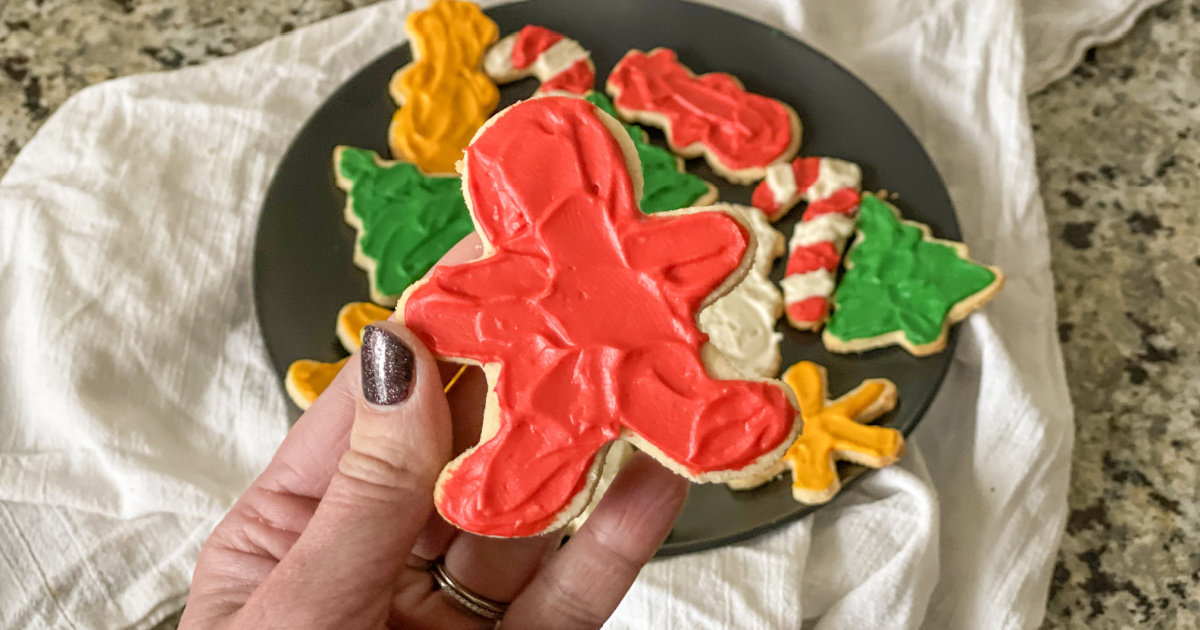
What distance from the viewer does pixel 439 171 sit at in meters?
1.16

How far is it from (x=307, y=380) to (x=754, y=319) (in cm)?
53

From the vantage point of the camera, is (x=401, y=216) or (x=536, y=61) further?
(x=536, y=61)

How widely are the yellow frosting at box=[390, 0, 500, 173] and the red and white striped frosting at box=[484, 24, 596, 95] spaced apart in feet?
→ 0.07

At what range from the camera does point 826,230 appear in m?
1.09

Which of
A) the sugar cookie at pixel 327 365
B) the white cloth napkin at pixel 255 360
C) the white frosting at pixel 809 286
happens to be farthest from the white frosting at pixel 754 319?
the sugar cookie at pixel 327 365

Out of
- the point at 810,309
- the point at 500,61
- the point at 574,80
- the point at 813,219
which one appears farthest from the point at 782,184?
the point at 500,61

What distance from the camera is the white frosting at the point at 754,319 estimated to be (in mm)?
1042

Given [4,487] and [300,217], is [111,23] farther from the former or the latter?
[4,487]

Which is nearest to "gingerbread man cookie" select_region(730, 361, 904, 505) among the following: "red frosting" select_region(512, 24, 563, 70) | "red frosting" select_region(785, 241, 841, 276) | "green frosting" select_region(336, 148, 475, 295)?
"red frosting" select_region(785, 241, 841, 276)

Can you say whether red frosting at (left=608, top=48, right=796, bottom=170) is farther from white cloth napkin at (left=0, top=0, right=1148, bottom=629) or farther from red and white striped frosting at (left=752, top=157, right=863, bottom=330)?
white cloth napkin at (left=0, top=0, right=1148, bottom=629)

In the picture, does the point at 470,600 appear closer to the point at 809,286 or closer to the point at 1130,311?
the point at 809,286

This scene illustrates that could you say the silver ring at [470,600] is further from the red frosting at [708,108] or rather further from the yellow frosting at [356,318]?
the red frosting at [708,108]

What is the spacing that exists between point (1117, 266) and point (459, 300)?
3.23 ft

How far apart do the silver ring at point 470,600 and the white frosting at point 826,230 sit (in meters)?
0.56
